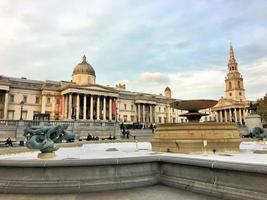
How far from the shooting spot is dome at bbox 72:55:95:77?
74.6m

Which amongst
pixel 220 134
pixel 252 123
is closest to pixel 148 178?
pixel 220 134

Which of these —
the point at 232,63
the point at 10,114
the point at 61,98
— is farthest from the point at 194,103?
the point at 232,63

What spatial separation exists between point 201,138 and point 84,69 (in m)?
68.4

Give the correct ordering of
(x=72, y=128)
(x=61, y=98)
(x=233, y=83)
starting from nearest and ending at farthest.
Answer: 1. (x=72, y=128)
2. (x=61, y=98)
3. (x=233, y=83)

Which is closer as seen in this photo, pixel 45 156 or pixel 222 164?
pixel 222 164

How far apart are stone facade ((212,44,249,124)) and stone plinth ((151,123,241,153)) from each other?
9375cm

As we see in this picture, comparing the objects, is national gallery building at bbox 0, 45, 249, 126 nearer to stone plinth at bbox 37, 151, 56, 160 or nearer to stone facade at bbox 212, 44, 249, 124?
stone facade at bbox 212, 44, 249, 124

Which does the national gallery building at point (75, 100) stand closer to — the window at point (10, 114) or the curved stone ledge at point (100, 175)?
the window at point (10, 114)

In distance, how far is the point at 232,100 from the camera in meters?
101

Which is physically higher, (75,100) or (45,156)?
(75,100)

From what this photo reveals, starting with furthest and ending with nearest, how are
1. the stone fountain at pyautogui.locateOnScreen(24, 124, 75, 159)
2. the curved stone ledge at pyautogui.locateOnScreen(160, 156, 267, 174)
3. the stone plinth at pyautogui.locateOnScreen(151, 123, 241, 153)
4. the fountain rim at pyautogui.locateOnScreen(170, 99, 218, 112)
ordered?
the fountain rim at pyautogui.locateOnScreen(170, 99, 218, 112), the stone plinth at pyautogui.locateOnScreen(151, 123, 241, 153), the stone fountain at pyautogui.locateOnScreen(24, 124, 75, 159), the curved stone ledge at pyautogui.locateOnScreen(160, 156, 267, 174)

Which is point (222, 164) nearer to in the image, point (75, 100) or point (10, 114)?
point (75, 100)

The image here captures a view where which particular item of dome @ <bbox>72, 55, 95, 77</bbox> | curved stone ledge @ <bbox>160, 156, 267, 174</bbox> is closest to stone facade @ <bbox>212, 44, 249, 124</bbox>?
dome @ <bbox>72, 55, 95, 77</bbox>

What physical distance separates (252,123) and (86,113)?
1765 inches
